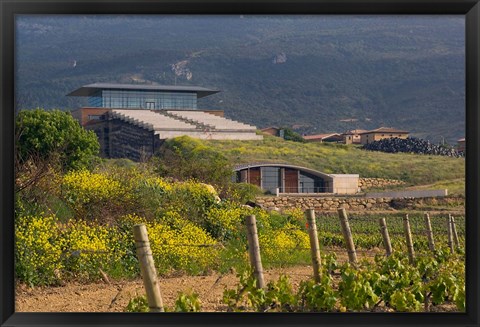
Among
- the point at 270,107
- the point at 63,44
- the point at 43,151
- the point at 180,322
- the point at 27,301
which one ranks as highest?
the point at 63,44

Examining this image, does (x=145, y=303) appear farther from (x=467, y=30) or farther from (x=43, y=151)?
(x=43, y=151)

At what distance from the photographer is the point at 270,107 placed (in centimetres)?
6731

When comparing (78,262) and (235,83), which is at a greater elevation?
(235,83)

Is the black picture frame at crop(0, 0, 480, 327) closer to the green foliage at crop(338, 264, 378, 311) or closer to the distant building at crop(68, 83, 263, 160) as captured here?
the green foliage at crop(338, 264, 378, 311)

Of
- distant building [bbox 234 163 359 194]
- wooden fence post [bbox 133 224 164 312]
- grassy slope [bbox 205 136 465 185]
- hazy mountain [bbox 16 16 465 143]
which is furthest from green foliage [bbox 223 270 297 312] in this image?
hazy mountain [bbox 16 16 465 143]

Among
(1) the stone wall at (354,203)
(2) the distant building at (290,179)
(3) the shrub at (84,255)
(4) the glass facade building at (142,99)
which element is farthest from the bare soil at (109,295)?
(4) the glass facade building at (142,99)

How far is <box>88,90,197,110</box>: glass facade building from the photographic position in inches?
1797

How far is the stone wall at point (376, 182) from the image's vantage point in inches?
1251

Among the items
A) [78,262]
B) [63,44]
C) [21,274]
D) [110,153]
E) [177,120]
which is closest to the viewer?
[21,274]

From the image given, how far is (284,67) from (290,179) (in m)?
52.3

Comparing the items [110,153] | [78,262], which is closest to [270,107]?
[110,153]

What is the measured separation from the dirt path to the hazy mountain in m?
52.5
